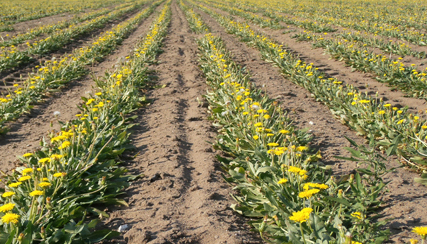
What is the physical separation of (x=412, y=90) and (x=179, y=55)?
6379 mm

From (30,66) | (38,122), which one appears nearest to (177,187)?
(38,122)

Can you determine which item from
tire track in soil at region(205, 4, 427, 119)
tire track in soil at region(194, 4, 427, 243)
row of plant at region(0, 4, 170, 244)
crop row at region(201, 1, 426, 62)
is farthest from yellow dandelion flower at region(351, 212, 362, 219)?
crop row at region(201, 1, 426, 62)

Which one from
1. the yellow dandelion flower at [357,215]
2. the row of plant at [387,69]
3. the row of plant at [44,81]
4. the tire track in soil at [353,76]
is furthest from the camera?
the row of plant at [387,69]

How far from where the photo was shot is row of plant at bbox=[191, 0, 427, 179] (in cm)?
401

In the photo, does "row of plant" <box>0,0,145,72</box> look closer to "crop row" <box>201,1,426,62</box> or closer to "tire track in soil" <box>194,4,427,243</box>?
"tire track in soil" <box>194,4,427,243</box>

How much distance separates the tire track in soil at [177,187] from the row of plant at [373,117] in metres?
1.59

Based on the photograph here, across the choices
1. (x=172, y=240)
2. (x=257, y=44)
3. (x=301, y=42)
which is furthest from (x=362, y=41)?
(x=172, y=240)

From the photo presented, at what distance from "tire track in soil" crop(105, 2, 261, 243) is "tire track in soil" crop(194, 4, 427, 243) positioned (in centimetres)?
127

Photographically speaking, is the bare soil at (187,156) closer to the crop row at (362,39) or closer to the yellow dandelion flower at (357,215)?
the yellow dandelion flower at (357,215)

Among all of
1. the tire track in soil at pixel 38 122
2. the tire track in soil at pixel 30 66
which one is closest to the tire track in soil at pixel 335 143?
the tire track in soil at pixel 38 122

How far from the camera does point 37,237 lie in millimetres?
2674

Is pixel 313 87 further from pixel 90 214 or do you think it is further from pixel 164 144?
pixel 90 214

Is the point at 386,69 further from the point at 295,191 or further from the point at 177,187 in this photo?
the point at 177,187

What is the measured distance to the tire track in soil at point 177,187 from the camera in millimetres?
2934
